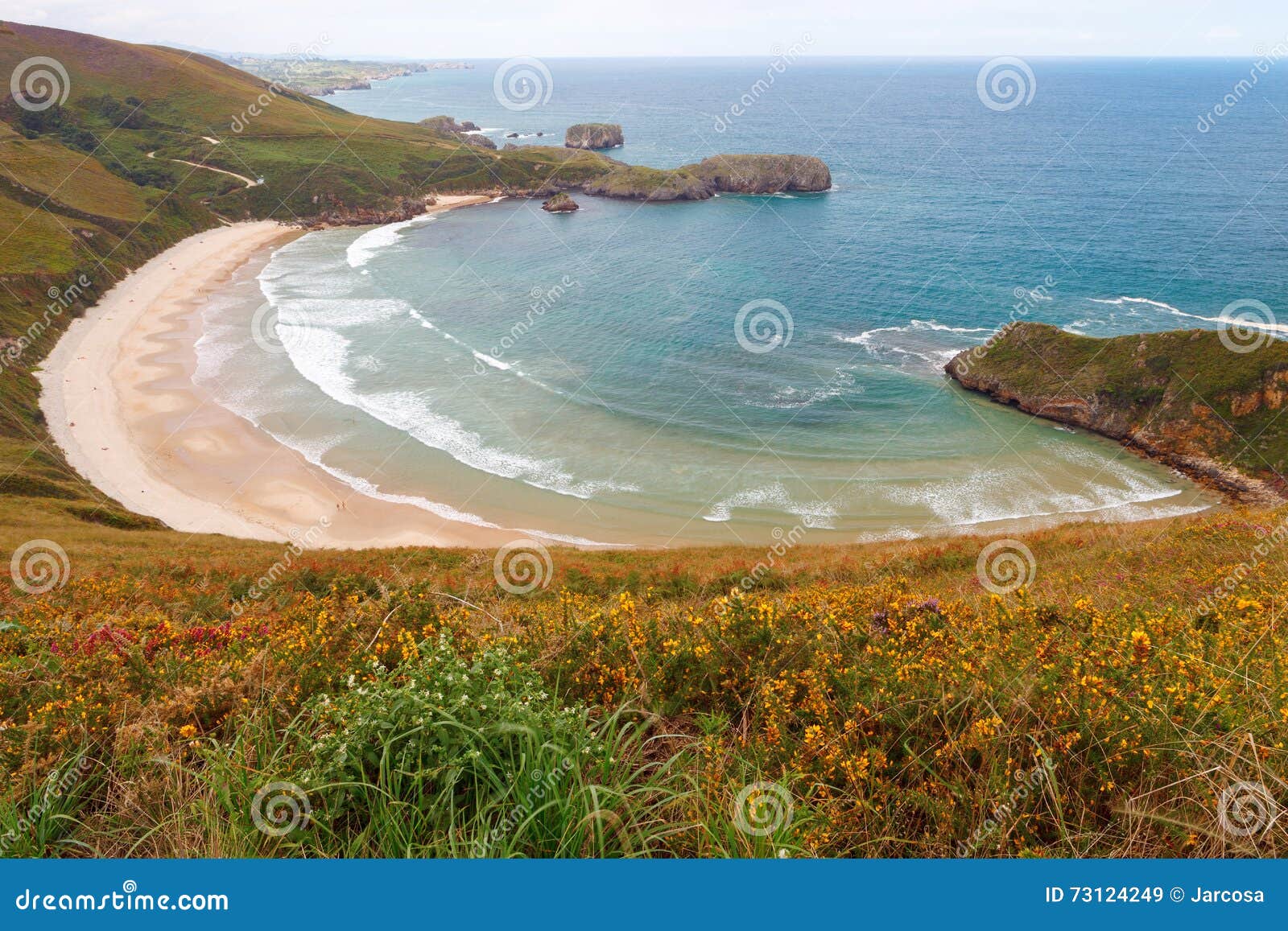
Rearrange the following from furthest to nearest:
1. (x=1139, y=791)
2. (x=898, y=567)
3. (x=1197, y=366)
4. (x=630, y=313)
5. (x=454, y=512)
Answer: (x=630, y=313) → (x=1197, y=366) → (x=454, y=512) → (x=898, y=567) → (x=1139, y=791)

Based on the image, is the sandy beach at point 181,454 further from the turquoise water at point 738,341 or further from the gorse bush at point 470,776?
the gorse bush at point 470,776

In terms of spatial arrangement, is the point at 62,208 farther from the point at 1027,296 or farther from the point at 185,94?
the point at 1027,296

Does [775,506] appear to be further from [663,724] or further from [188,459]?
[188,459]

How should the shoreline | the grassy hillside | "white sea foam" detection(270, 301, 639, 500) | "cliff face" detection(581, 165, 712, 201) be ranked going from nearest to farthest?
the shoreline, "white sea foam" detection(270, 301, 639, 500), the grassy hillside, "cliff face" detection(581, 165, 712, 201)

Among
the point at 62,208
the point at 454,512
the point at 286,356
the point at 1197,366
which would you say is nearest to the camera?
the point at 454,512

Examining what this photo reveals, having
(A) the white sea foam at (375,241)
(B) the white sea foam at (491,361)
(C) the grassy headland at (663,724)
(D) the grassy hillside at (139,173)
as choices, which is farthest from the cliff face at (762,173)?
(C) the grassy headland at (663,724)

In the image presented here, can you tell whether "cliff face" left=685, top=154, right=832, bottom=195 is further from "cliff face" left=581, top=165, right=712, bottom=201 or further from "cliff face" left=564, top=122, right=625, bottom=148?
"cliff face" left=564, top=122, right=625, bottom=148

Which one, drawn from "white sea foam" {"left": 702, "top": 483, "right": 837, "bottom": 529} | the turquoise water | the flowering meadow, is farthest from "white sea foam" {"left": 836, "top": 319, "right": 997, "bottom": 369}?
the flowering meadow

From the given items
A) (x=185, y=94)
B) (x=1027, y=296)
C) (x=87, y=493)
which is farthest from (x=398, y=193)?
(x=1027, y=296)
